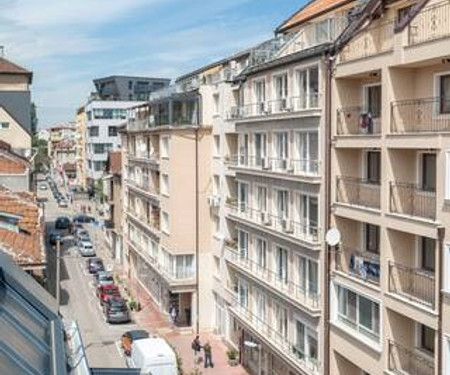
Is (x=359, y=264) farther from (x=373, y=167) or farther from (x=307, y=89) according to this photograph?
(x=307, y=89)

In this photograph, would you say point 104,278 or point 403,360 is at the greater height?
point 403,360

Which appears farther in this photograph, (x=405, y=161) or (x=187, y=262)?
(x=187, y=262)

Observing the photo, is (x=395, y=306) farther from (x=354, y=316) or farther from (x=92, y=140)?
(x=92, y=140)

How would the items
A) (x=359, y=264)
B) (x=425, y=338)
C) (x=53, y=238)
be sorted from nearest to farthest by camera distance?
(x=425, y=338)
(x=359, y=264)
(x=53, y=238)

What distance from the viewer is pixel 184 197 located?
40.5 metres

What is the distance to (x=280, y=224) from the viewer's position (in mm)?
27719

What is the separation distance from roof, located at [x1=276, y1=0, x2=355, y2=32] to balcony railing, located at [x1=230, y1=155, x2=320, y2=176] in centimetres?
648

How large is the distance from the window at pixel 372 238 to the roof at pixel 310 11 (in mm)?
9514

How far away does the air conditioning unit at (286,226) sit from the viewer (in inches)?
1052

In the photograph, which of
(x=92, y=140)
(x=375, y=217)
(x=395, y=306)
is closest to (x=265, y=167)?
(x=375, y=217)

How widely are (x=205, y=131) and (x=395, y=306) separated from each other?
21745 millimetres

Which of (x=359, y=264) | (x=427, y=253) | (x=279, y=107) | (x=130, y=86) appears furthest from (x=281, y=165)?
(x=130, y=86)

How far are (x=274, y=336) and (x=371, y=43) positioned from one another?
1284 cm

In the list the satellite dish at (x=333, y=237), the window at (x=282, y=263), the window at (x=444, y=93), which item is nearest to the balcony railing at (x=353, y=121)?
the satellite dish at (x=333, y=237)
